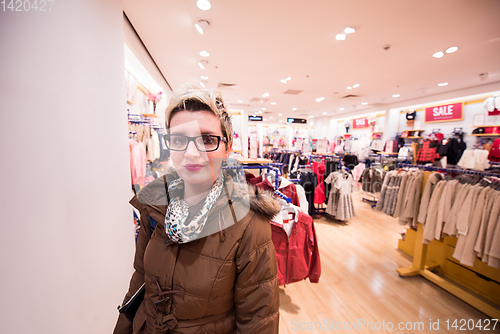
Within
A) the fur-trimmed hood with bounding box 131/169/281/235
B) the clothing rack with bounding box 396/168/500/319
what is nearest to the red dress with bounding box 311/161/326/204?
the clothing rack with bounding box 396/168/500/319

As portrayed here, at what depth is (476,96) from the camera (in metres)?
5.82

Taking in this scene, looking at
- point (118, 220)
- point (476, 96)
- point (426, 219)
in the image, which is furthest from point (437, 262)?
point (476, 96)

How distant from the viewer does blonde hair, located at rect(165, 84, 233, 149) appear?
66cm

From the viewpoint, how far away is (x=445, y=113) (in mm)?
6516

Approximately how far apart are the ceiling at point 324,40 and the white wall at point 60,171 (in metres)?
1.64

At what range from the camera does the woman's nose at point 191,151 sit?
0.65 meters

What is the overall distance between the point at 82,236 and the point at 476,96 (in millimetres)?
9655

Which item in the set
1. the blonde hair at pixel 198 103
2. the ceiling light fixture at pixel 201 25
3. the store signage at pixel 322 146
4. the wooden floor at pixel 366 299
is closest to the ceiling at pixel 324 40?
the ceiling light fixture at pixel 201 25

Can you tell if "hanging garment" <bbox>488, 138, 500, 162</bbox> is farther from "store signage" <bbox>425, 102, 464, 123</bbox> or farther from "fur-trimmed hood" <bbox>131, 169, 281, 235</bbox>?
"fur-trimmed hood" <bbox>131, 169, 281, 235</bbox>

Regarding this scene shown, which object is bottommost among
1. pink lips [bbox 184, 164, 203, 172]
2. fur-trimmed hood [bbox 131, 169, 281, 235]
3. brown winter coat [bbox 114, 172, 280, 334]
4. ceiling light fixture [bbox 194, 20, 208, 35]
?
brown winter coat [bbox 114, 172, 280, 334]

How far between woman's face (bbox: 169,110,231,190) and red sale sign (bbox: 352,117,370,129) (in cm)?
1100

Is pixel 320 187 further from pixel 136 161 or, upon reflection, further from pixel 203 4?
pixel 203 4

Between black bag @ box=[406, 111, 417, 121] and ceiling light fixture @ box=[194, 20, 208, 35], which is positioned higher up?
ceiling light fixture @ box=[194, 20, 208, 35]

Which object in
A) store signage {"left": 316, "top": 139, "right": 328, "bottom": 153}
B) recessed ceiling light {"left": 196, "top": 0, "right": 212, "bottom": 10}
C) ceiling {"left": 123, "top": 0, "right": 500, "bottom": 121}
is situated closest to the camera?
recessed ceiling light {"left": 196, "top": 0, "right": 212, "bottom": 10}
